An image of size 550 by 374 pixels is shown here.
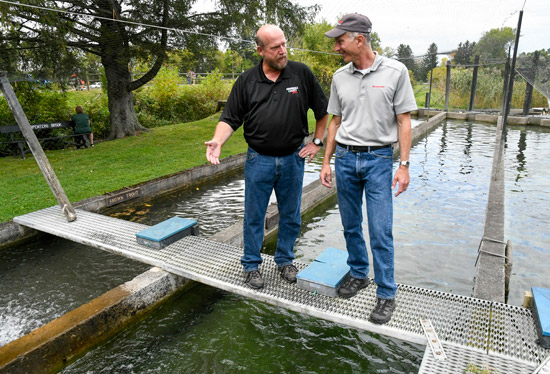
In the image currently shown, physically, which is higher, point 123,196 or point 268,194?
point 268,194

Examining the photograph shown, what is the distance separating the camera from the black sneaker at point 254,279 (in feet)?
10.8

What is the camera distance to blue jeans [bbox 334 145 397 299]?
2.72m

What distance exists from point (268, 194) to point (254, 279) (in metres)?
0.72

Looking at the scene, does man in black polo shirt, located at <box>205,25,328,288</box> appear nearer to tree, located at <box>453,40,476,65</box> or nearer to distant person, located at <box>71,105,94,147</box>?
distant person, located at <box>71,105,94,147</box>

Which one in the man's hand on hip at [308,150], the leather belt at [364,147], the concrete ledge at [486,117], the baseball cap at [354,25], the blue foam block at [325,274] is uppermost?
the baseball cap at [354,25]

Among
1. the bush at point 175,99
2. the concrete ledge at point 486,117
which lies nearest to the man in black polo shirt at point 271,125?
the bush at point 175,99

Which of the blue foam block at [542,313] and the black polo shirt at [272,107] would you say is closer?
the blue foam block at [542,313]

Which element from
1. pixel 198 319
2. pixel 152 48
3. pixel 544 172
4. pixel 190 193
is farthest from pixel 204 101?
pixel 198 319

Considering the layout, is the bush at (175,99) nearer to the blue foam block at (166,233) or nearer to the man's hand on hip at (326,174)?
the blue foam block at (166,233)

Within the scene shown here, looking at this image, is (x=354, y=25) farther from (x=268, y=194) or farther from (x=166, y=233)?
(x=166, y=233)

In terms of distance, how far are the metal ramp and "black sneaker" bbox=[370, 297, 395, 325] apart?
42 mm

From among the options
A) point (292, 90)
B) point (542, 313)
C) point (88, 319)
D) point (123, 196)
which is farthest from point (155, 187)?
point (542, 313)

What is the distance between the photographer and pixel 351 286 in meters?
3.14

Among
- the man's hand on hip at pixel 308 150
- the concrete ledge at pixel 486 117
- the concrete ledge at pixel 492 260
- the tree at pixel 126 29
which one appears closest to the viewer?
the man's hand on hip at pixel 308 150
